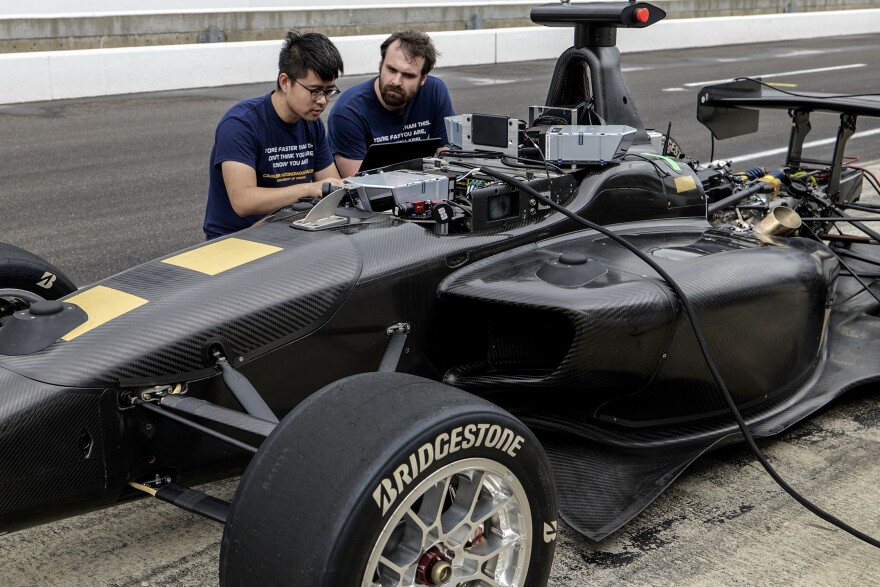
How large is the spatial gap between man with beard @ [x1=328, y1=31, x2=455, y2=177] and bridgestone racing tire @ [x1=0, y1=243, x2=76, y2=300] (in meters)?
1.74

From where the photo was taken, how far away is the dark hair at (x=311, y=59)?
14.0 feet

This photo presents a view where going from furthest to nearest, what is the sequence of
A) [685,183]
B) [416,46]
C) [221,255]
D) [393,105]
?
[393,105]
[416,46]
[685,183]
[221,255]

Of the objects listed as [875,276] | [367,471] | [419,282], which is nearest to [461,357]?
[419,282]

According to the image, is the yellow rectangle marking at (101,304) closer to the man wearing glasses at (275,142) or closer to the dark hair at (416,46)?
the man wearing glasses at (275,142)

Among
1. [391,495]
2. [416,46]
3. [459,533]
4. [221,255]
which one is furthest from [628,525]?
[416,46]

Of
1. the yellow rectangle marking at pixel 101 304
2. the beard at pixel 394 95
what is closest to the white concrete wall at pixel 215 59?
the beard at pixel 394 95

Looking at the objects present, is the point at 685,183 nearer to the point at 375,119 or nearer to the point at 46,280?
the point at 375,119

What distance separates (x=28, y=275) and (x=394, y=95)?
2.03 meters

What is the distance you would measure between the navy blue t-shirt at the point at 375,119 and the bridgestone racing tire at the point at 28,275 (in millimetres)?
1736

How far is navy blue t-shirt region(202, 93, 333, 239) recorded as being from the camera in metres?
4.37

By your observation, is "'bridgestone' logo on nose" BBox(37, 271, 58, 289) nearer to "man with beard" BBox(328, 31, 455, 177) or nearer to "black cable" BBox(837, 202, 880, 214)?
"man with beard" BBox(328, 31, 455, 177)

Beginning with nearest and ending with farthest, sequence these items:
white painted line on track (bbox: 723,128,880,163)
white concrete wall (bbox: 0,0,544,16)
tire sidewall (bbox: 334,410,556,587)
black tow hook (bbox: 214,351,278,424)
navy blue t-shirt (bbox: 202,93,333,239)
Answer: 1. tire sidewall (bbox: 334,410,556,587)
2. black tow hook (bbox: 214,351,278,424)
3. navy blue t-shirt (bbox: 202,93,333,239)
4. white painted line on track (bbox: 723,128,880,163)
5. white concrete wall (bbox: 0,0,544,16)

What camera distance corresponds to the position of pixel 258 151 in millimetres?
4461

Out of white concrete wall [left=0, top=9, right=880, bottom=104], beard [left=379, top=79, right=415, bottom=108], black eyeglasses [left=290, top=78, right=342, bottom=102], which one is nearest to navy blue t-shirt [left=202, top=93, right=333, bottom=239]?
black eyeglasses [left=290, top=78, right=342, bottom=102]
